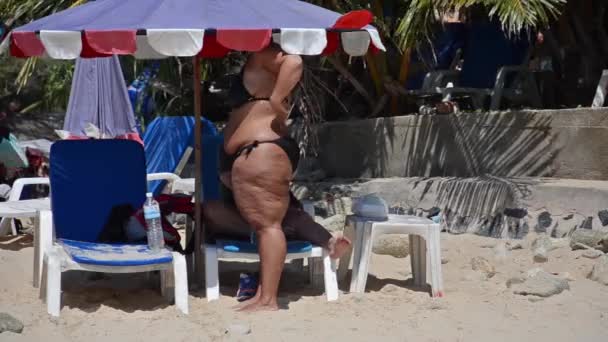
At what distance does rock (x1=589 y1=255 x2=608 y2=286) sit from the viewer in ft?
20.1

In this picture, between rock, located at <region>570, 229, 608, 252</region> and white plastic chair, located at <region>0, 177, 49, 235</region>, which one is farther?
white plastic chair, located at <region>0, 177, 49, 235</region>

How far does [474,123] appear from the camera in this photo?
8.48 meters

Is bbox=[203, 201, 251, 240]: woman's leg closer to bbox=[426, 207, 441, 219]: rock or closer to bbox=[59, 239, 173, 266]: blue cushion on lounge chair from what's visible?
bbox=[59, 239, 173, 266]: blue cushion on lounge chair

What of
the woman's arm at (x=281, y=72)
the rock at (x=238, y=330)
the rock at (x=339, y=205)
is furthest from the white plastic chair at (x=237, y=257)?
the rock at (x=339, y=205)

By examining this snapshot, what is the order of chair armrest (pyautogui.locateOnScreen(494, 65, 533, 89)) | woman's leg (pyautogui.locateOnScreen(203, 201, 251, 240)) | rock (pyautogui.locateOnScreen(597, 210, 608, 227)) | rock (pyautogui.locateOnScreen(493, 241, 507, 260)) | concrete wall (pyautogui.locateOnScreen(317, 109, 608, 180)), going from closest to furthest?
woman's leg (pyautogui.locateOnScreen(203, 201, 251, 240)), rock (pyautogui.locateOnScreen(493, 241, 507, 260)), rock (pyautogui.locateOnScreen(597, 210, 608, 227)), concrete wall (pyautogui.locateOnScreen(317, 109, 608, 180)), chair armrest (pyautogui.locateOnScreen(494, 65, 533, 89))

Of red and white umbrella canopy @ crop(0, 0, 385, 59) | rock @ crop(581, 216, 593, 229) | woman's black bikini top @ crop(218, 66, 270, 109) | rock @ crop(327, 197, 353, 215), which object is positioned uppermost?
red and white umbrella canopy @ crop(0, 0, 385, 59)

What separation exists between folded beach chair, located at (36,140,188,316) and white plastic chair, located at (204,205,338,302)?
0.70 feet

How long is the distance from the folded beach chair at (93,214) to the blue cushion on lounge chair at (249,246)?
1.04 ft

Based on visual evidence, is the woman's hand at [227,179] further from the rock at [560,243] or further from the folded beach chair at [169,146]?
the folded beach chair at [169,146]

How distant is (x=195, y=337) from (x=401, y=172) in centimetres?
488

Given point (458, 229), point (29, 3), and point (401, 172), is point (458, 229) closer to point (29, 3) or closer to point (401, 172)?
point (401, 172)

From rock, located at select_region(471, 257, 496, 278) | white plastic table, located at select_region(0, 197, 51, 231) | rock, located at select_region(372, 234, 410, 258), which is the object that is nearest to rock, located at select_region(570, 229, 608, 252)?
rock, located at select_region(471, 257, 496, 278)

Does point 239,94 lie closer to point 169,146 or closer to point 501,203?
point 501,203

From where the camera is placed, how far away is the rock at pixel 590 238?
6848 mm
